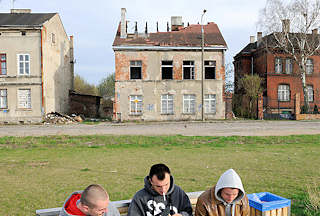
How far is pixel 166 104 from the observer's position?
30.6m

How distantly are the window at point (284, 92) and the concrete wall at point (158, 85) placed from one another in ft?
33.3

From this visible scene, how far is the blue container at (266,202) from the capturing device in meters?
3.74

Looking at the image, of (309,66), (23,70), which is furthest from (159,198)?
(309,66)

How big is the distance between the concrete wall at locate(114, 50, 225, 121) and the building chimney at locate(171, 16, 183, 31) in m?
6.09

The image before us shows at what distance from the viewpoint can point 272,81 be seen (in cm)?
3669

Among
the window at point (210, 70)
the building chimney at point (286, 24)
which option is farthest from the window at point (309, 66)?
the window at point (210, 70)

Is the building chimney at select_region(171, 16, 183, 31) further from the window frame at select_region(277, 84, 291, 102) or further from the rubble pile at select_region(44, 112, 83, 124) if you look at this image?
the rubble pile at select_region(44, 112, 83, 124)

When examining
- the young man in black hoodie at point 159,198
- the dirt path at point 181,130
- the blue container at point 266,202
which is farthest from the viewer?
the dirt path at point 181,130

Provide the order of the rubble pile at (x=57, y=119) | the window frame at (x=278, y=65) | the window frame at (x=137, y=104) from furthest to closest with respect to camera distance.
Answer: the window frame at (x=278, y=65), the window frame at (x=137, y=104), the rubble pile at (x=57, y=119)

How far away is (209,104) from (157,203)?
27685mm

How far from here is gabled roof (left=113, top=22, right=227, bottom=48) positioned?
30.6 metres

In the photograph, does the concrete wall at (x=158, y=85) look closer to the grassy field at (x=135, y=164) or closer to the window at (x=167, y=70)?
the window at (x=167, y=70)

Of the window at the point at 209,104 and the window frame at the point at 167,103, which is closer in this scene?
the window frame at the point at 167,103

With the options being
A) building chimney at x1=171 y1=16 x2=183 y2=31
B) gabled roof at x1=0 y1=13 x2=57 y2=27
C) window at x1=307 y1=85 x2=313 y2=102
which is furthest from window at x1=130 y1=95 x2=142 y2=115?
window at x1=307 y1=85 x2=313 y2=102
